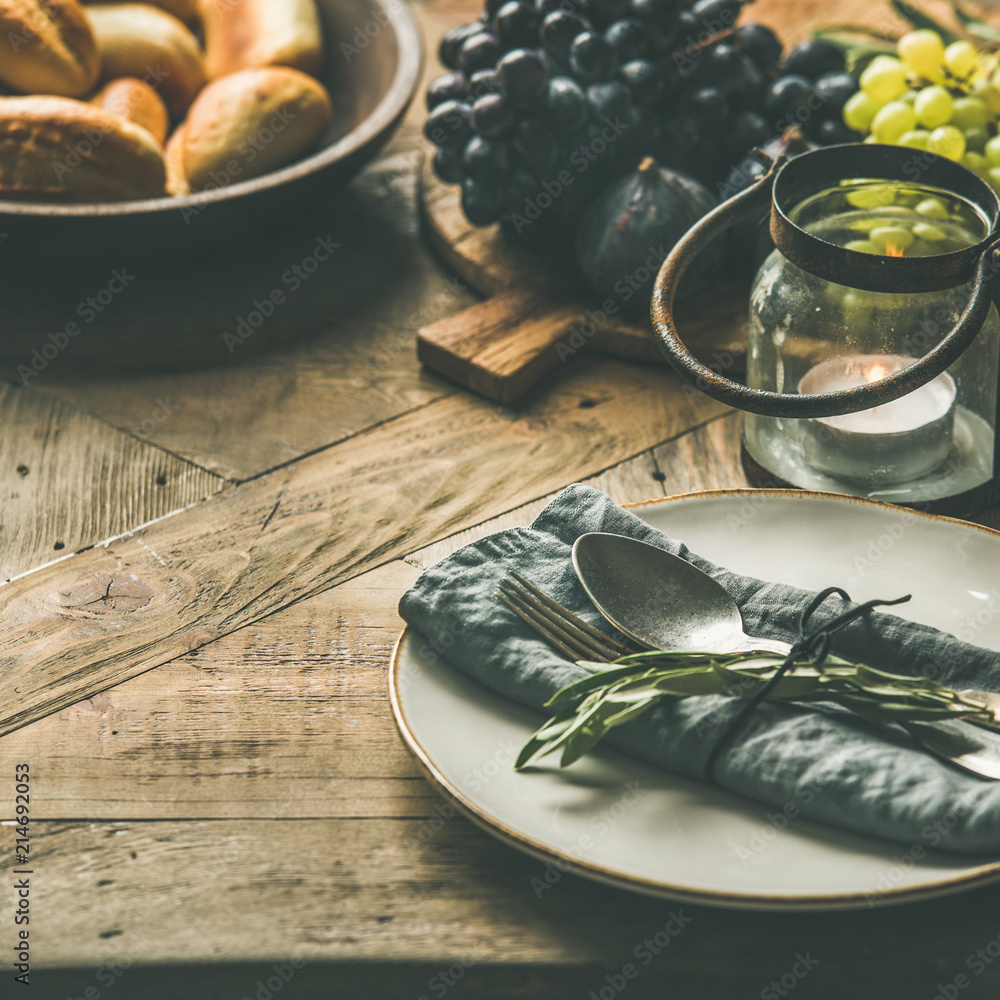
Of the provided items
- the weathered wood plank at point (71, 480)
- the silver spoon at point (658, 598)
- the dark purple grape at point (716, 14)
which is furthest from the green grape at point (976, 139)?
the weathered wood plank at point (71, 480)

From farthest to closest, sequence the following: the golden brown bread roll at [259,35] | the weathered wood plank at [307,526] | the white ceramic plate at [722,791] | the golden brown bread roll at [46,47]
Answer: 1. the golden brown bread roll at [259,35]
2. the golden brown bread roll at [46,47]
3. the weathered wood plank at [307,526]
4. the white ceramic plate at [722,791]

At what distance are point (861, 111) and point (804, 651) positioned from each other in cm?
51

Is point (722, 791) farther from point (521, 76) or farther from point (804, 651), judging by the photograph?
point (521, 76)

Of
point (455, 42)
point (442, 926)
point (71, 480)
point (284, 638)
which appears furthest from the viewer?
point (455, 42)

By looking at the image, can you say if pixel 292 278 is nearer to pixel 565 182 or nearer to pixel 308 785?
pixel 565 182

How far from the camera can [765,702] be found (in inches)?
16.4

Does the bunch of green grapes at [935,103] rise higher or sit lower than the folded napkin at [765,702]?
higher

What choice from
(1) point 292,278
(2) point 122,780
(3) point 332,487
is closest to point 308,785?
(2) point 122,780

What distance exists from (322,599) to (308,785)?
0.43 feet

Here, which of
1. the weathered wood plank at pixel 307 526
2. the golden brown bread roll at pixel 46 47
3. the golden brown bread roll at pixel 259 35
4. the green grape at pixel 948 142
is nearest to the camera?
the weathered wood plank at pixel 307 526

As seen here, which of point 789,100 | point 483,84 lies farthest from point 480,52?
point 789,100

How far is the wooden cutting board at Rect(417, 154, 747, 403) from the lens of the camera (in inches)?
28.2

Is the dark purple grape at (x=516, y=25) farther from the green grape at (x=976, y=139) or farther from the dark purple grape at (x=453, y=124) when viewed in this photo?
the green grape at (x=976, y=139)

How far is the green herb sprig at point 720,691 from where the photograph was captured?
1.30 feet
